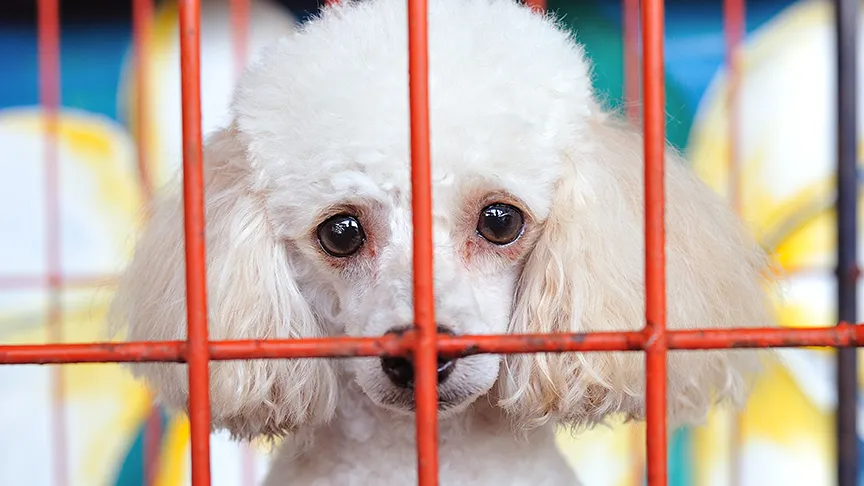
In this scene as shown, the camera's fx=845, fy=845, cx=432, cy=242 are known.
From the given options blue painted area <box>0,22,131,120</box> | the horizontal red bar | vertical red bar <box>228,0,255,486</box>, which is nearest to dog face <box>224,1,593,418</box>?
Answer: the horizontal red bar

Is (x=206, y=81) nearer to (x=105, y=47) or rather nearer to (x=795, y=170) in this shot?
(x=105, y=47)

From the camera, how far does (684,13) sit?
5.79 feet

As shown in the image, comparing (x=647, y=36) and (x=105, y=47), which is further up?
(x=105, y=47)

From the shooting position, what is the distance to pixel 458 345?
0.51m

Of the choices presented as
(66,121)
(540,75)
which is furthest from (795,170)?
(66,121)

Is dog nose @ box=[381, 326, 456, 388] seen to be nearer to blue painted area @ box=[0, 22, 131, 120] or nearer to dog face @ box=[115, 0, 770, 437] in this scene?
dog face @ box=[115, 0, 770, 437]

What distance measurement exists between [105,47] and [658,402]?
5.53ft

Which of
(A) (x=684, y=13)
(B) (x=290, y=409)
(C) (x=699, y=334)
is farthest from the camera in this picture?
(A) (x=684, y=13)

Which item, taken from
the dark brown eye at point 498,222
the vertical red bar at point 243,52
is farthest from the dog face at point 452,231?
the vertical red bar at point 243,52

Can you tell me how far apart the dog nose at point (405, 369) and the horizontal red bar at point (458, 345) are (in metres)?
0.17

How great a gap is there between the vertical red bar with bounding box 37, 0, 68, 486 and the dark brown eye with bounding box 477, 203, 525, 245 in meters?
1.04

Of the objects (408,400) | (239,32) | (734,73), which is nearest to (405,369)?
(408,400)

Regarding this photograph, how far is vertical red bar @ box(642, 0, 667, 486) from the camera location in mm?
502

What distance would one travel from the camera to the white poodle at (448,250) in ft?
2.54
